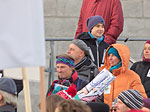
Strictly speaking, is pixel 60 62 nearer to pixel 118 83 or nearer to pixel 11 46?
pixel 118 83

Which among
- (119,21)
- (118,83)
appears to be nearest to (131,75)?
(118,83)

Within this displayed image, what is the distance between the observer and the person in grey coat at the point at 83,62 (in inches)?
287

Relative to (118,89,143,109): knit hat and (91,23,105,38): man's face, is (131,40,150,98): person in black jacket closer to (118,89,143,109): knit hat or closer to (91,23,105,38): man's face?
(91,23,105,38): man's face

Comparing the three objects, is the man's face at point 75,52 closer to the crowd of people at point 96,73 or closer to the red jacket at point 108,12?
the crowd of people at point 96,73

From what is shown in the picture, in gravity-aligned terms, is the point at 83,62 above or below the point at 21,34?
below

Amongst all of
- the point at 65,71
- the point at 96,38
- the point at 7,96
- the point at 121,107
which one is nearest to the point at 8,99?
the point at 7,96

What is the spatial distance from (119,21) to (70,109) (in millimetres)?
4501

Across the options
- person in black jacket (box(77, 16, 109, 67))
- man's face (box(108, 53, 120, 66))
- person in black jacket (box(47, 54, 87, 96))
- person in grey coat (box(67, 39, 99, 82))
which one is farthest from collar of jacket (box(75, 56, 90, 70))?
person in black jacket (box(77, 16, 109, 67))

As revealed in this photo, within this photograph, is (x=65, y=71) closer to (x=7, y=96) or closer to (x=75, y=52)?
(x=75, y=52)

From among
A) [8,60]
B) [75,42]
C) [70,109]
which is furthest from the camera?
[75,42]

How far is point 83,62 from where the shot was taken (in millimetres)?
7434

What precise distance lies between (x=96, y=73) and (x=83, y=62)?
0.27m

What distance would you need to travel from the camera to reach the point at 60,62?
6996 mm

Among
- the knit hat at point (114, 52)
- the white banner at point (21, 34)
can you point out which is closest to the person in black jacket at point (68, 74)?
the knit hat at point (114, 52)
